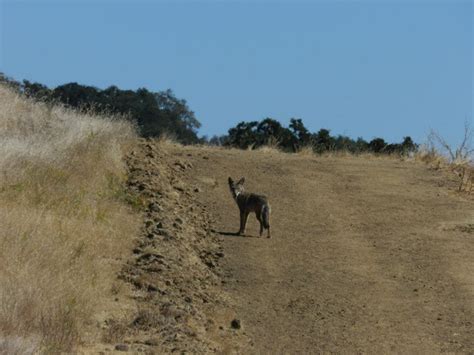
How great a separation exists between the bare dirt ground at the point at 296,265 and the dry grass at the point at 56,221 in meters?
0.51

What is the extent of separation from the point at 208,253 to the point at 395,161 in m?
14.2

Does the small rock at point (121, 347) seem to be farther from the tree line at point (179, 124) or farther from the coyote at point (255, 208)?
the tree line at point (179, 124)

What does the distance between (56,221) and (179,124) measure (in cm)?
3034

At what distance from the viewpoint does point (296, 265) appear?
601 inches

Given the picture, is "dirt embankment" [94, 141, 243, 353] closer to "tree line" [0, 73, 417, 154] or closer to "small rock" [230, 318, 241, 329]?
"small rock" [230, 318, 241, 329]

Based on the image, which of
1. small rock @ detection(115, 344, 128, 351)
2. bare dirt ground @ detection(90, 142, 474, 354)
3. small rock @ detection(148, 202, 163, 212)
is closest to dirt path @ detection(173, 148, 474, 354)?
bare dirt ground @ detection(90, 142, 474, 354)

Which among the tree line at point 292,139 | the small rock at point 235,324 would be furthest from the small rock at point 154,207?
the tree line at point 292,139

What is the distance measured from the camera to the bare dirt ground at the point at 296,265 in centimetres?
1137

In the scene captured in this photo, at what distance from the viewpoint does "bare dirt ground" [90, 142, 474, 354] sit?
11.4 m

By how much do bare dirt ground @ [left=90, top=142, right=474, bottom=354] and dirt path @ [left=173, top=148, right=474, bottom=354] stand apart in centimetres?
3

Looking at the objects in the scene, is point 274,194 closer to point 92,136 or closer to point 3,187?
point 92,136

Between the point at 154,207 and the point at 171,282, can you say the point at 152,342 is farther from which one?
the point at 154,207

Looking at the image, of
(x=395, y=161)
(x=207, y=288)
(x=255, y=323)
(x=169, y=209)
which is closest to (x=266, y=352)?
(x=255, y=323)

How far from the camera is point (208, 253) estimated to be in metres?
15.7
